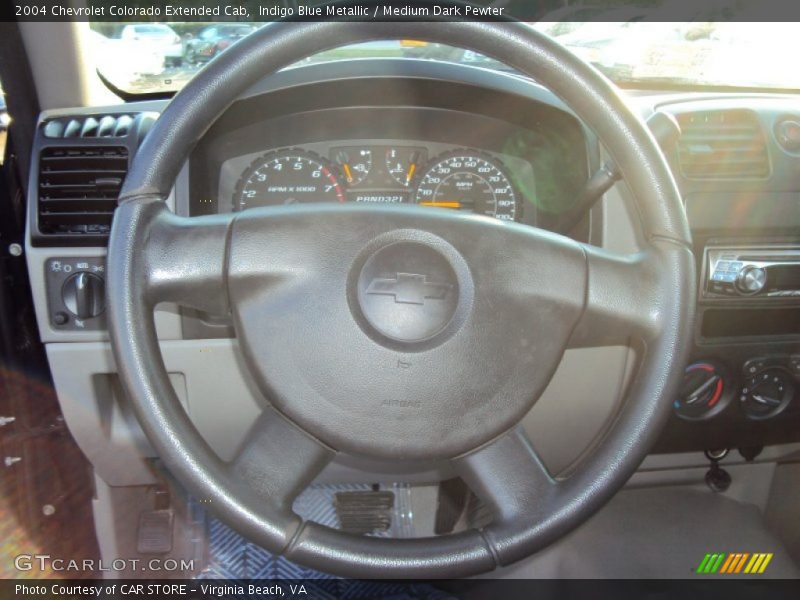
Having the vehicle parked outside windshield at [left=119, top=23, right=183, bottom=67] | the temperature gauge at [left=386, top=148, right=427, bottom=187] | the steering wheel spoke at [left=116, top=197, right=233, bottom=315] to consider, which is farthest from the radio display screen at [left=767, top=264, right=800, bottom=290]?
the vehicle parked outside windshield at [left=119, top=23, right=183, bottom=67]

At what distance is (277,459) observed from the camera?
1.09m

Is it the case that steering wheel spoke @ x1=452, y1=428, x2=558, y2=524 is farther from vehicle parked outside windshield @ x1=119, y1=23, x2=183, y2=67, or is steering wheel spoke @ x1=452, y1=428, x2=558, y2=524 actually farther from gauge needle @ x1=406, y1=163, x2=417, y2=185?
vehicle parked outside windshield @ x1=119, y1=23, x2=183, y2=67

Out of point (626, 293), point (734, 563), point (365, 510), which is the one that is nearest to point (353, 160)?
point (626, 293)

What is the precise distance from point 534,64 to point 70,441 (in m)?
1.57

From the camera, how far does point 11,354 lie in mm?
1798

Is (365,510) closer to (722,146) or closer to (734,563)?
(734,563)

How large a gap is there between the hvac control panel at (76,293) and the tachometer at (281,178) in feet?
1.01

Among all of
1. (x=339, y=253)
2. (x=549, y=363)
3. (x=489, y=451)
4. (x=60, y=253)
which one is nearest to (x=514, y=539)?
(x=489, y=451)

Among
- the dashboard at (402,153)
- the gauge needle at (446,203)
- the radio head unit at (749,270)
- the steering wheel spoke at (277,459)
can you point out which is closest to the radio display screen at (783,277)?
the radio head unit at (749,270)

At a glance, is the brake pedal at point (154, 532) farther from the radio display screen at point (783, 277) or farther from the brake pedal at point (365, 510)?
the radio display screen at point (783, 277)

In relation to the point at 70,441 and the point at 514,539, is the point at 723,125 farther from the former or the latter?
the point at 70,441

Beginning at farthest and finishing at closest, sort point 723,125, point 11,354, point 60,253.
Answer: point 11,354 → point 723,125 → point 60,253

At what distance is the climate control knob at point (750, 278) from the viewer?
1.65m

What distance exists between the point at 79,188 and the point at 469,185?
2.58 ft
